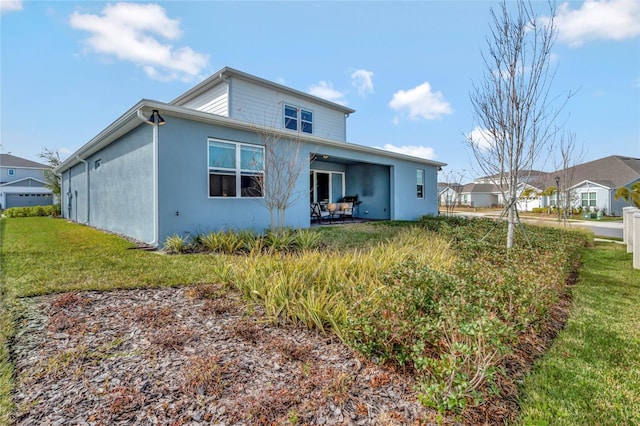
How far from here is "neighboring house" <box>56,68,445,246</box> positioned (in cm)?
762

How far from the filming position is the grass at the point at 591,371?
2014 mm

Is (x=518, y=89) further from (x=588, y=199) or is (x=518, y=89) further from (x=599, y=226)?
(x=588, y=199)

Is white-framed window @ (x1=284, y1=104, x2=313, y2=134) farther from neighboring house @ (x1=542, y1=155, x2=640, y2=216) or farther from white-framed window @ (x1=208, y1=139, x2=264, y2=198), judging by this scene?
neighboring house @ (x1=542, y1=155, x2=640, y2=216)

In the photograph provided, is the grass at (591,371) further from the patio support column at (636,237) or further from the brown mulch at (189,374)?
the patio support column at (636,237)

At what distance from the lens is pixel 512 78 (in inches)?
224

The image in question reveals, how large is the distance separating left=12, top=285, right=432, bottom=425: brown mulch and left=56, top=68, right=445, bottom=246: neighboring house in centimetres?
474

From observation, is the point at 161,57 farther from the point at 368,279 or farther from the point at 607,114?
the point at 607,114

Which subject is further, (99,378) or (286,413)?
(99,378)

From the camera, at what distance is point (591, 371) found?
8.27ft

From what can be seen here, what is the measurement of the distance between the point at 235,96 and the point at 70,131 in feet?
35.9

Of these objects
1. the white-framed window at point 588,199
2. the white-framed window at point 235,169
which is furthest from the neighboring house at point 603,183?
the white-framed window at point 235,169

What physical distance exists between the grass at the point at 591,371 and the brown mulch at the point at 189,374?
3.00ft

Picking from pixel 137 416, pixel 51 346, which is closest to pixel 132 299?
pixel 51 346

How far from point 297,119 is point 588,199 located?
2857 centimetres
